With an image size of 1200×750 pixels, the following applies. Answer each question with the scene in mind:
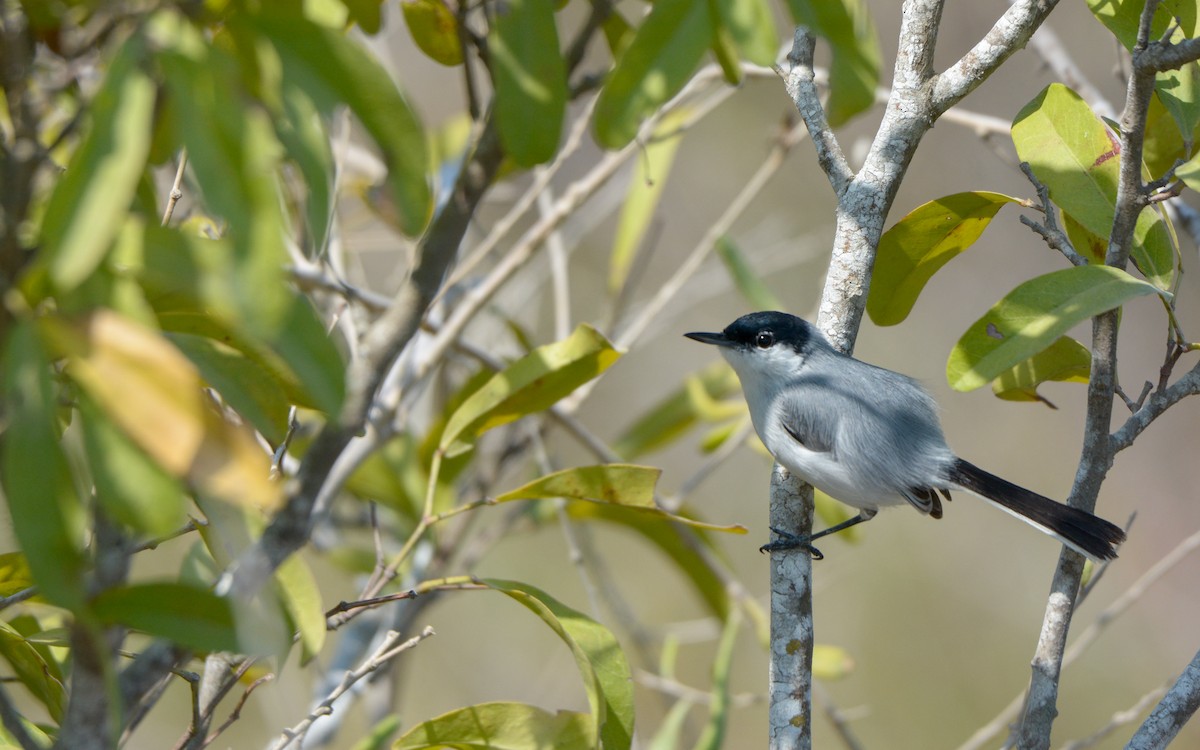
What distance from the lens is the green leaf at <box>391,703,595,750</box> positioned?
4.33 ft

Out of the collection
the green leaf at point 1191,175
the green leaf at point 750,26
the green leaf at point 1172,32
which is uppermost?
the green leaf at point 1172,32

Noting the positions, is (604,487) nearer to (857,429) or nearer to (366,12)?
(366,12)

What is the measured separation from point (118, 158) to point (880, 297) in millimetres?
1204

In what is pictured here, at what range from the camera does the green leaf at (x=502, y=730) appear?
4.33 feet

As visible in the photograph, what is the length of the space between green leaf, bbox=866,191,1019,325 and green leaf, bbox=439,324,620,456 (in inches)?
17.0

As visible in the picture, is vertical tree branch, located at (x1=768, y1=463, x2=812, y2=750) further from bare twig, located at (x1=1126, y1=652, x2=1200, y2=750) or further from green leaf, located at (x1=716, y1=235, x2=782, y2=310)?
green leaf, located at (x1=716, y1=235, x2=782, y2=310)

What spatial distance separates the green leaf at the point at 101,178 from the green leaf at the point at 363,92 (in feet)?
0.38

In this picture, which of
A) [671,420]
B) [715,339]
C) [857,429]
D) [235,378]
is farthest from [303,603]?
[671,420]

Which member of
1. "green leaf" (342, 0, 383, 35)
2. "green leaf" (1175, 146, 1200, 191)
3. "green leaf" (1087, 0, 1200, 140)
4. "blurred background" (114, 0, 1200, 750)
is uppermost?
"green leaf" (1087, 0, 1200, 140)

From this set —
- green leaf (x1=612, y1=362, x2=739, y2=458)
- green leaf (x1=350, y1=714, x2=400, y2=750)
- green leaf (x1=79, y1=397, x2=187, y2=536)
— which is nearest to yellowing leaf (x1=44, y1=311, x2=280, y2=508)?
green leaf (x1=79, y1=397, x2=187, y2=536)

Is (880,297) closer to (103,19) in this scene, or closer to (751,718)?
(103,19)

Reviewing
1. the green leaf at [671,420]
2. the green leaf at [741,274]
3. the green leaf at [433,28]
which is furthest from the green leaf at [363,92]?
the green leaf at [671,420]

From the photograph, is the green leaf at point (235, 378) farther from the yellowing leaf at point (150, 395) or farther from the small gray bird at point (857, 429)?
the small gray bird at point (857, 429)

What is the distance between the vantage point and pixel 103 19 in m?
0.94
